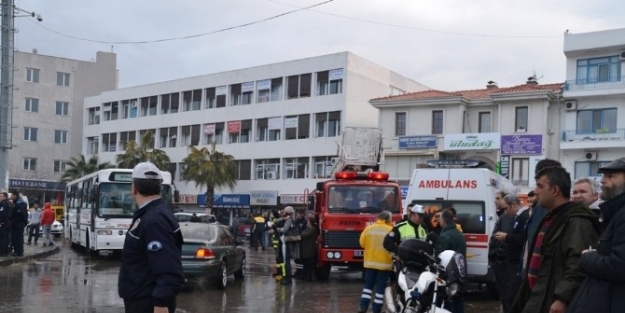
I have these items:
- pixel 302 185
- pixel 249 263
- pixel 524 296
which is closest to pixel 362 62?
pixel 302 185

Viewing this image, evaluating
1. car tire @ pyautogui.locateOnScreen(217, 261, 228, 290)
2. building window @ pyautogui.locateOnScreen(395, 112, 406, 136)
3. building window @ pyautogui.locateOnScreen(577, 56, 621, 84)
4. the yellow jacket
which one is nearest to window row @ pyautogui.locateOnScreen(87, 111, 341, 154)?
building window @ pyautogui.locateOnScreen(395, 112, 406, 136)

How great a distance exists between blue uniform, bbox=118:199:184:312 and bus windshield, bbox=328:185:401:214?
13.8m

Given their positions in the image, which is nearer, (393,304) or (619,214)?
(619,214)

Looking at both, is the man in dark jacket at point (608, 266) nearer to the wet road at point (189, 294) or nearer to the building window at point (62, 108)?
the wet road at point (189, 294)

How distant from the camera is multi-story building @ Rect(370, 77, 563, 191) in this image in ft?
138

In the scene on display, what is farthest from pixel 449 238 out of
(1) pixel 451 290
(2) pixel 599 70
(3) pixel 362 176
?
(2) pixel 599 70

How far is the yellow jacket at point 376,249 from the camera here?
1185 centimetres

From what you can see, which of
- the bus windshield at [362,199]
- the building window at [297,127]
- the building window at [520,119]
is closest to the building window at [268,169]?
the building window at [297,127]

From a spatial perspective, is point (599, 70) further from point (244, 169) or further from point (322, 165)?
point (244, 169)

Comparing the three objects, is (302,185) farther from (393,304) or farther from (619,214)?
(619,214)

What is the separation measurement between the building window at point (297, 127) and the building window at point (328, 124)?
0.83 meters

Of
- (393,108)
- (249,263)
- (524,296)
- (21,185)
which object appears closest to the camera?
(524,296)

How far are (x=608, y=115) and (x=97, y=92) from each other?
5233cm

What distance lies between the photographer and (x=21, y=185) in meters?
69.8
